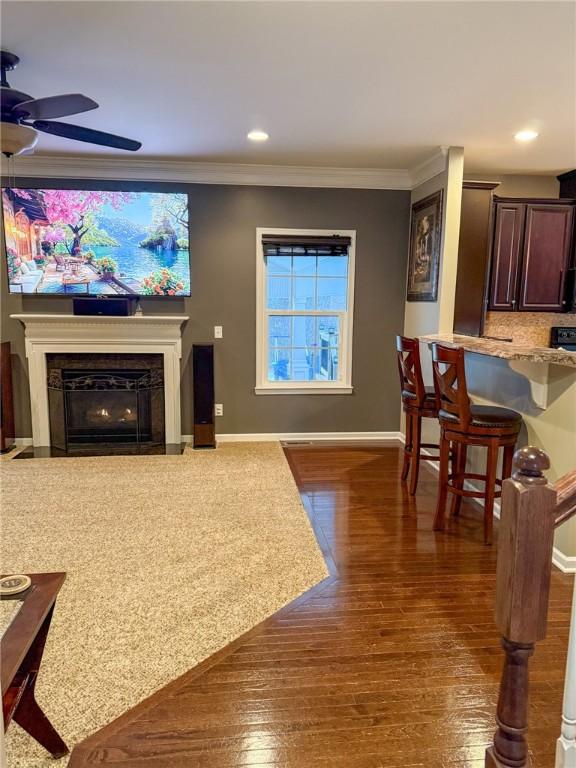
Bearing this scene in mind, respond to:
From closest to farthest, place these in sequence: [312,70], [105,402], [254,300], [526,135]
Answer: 1. [312,70]
2. [526,135]
3. [105,402]
4. [254,300]

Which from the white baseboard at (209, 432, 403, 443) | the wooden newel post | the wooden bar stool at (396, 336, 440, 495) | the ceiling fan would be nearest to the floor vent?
the white baseboard at (209, 432, 403, 443)

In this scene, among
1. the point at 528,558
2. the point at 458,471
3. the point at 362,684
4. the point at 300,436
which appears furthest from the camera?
the point at 300,436

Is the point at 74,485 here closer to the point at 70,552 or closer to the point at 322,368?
the point at 70,552

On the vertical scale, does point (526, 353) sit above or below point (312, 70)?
below

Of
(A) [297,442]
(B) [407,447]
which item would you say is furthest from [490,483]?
(A) [297,442]

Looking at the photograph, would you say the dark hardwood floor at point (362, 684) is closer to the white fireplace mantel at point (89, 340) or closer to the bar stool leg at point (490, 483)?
the bar stool leg at point (490, 483)

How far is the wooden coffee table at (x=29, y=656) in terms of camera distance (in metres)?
1.41

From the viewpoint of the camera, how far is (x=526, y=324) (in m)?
5.32

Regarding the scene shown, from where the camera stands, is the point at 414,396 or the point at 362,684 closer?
the point at 362,684

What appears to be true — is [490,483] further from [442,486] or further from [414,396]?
[414,396]

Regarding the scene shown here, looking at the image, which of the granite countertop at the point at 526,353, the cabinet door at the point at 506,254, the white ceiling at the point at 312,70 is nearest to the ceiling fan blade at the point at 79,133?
the white ceiling at the point at 312,70

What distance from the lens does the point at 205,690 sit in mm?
1993

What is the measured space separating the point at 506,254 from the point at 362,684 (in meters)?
4.03

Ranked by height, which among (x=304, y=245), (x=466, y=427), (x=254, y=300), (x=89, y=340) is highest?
(x=304, y=245)
